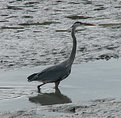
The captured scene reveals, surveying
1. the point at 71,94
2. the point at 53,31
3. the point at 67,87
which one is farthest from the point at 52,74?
the point at 53,31

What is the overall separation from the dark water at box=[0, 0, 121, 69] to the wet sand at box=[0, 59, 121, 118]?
98 centimetres

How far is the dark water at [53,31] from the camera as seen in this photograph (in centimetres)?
1375

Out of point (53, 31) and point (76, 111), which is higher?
point (76, 111)

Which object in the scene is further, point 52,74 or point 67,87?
point 52,74

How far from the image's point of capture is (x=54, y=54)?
14.0 m

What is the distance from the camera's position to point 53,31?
16.7 meters

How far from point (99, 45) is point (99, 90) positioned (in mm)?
4215

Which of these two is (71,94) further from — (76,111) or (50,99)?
(76,111)

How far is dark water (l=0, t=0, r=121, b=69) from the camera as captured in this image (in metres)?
13.7

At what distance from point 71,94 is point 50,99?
40cm

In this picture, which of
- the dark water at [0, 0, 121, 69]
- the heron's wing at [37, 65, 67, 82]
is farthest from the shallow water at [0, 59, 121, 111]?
the dark water at [0, 0, 121, 69]

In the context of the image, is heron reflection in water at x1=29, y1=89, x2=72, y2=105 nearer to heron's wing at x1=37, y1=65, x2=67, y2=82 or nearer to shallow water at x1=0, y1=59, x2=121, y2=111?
shallow water at x1=0, y1=59, x2=121, y2=111

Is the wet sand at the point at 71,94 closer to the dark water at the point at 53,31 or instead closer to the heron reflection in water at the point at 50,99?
the heron reflection in water at the point at 50,99

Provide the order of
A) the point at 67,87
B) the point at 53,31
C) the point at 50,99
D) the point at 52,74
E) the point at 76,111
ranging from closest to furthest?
the point at 76,111 → the point at 50,99 → the point at 67,87 → the point at 52,74 → the point at 53,31
